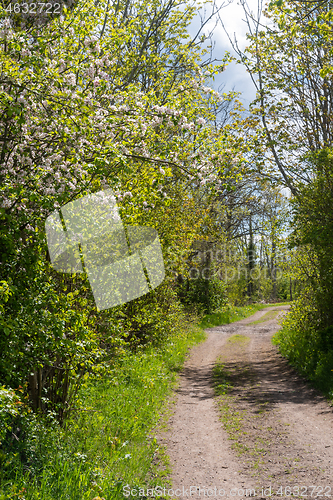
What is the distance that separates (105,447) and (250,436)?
7.71 feet

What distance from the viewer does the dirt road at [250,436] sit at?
14.6ft

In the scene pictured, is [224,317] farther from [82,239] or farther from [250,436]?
[82,239]

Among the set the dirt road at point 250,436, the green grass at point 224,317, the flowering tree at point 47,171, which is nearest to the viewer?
the flowering tree at point 47,171

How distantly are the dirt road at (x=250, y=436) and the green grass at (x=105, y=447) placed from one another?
38 cm

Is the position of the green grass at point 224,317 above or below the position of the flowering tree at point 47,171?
below

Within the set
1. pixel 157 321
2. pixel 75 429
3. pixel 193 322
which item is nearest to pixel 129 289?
pixel 157 321

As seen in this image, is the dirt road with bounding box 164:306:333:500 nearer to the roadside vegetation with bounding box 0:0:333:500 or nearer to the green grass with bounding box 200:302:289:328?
the roadside vegetation with bounding box 0:0:333:500

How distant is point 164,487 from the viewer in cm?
447

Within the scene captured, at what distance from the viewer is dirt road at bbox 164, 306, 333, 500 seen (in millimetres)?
4453

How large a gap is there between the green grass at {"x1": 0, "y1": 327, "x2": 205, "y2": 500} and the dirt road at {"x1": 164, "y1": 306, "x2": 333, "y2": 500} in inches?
14.8

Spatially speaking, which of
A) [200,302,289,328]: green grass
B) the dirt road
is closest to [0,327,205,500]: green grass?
the dirt road

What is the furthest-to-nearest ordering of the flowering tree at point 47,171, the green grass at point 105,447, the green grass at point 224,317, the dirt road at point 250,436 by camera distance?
the green grass at point 224,317
the dirt road at point 250,436
the flowering tree at point 47,171
the green grass at point 105,447

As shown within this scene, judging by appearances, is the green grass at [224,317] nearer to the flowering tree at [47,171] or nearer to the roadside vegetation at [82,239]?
the roadside vegetation at [82,239]

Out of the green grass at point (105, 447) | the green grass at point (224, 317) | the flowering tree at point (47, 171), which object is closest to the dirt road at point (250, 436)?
the green grass at point (105, 447)
